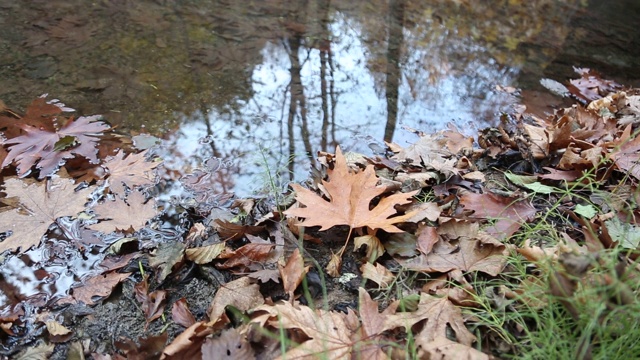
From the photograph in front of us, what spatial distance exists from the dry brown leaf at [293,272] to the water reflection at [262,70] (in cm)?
65

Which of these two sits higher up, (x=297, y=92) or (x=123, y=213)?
(x=297, y=92)

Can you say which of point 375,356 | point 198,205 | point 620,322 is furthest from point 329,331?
point 198,205

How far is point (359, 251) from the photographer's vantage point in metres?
1.59

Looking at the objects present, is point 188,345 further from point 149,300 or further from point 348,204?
point 348,204

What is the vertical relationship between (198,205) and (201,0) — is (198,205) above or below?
below

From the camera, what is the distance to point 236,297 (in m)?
1.37

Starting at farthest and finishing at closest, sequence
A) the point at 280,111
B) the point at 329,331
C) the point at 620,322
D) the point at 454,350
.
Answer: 1. the point at 280,111
2. the point at 329,331
3. the point at 454,350
4. the point at 620,322

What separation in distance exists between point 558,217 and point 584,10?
525 centimetres

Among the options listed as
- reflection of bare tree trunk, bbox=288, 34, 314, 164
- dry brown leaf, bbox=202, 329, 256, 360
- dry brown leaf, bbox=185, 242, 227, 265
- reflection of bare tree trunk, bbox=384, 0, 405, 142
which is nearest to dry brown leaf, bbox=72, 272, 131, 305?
dry brown leaf, bbox=185, 242, 227, 265

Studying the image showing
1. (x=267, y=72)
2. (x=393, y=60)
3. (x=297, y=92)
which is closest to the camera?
(x=297, y=92)

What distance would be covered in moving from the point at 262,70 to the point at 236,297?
231cm

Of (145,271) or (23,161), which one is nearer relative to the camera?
(145,271)

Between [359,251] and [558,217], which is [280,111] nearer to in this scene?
[359,251]

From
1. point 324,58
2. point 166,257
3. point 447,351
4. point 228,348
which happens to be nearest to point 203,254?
point 166,257
